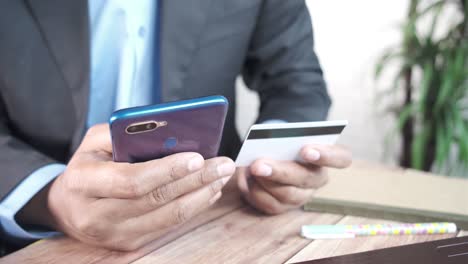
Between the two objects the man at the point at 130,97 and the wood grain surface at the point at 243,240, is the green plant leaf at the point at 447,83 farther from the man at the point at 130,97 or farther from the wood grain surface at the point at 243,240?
the wood grain surface at the point at 243,240

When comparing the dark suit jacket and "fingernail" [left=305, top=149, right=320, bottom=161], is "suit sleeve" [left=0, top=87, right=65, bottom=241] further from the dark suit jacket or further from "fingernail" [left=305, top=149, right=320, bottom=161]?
"fingernail" [left=305, top=149, right=320, bottom=161]

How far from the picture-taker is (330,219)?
2.06 ft

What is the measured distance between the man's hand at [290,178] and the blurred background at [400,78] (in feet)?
2.52

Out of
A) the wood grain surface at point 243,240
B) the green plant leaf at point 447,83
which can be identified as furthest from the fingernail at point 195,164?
→ the green plant leaf at point 447,83

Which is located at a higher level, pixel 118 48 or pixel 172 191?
pixel 118 48

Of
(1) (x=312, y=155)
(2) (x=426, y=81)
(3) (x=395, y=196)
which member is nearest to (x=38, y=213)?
(1) (x=312, y=155)

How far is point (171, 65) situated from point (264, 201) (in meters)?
0.32

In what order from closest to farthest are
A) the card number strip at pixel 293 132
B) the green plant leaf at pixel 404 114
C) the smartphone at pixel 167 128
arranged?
1. the smartphone at pixel 167 128
2. the card number strip at pixel 293 132
3. the green plant leaf at pixel 404 114

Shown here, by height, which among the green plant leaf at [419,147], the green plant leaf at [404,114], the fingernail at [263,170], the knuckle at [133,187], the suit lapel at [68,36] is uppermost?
the suit lapel at [68,36]

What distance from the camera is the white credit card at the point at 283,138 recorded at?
1.72 ft

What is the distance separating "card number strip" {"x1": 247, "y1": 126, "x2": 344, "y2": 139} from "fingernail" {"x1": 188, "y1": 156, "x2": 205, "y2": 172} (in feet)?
0.27

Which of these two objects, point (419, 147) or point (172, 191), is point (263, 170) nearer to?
point (172, 191)

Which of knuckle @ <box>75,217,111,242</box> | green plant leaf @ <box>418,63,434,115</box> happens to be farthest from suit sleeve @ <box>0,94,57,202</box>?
green plant leaf @ <box>418,63,434,115</box>

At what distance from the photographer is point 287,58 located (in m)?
0.93
